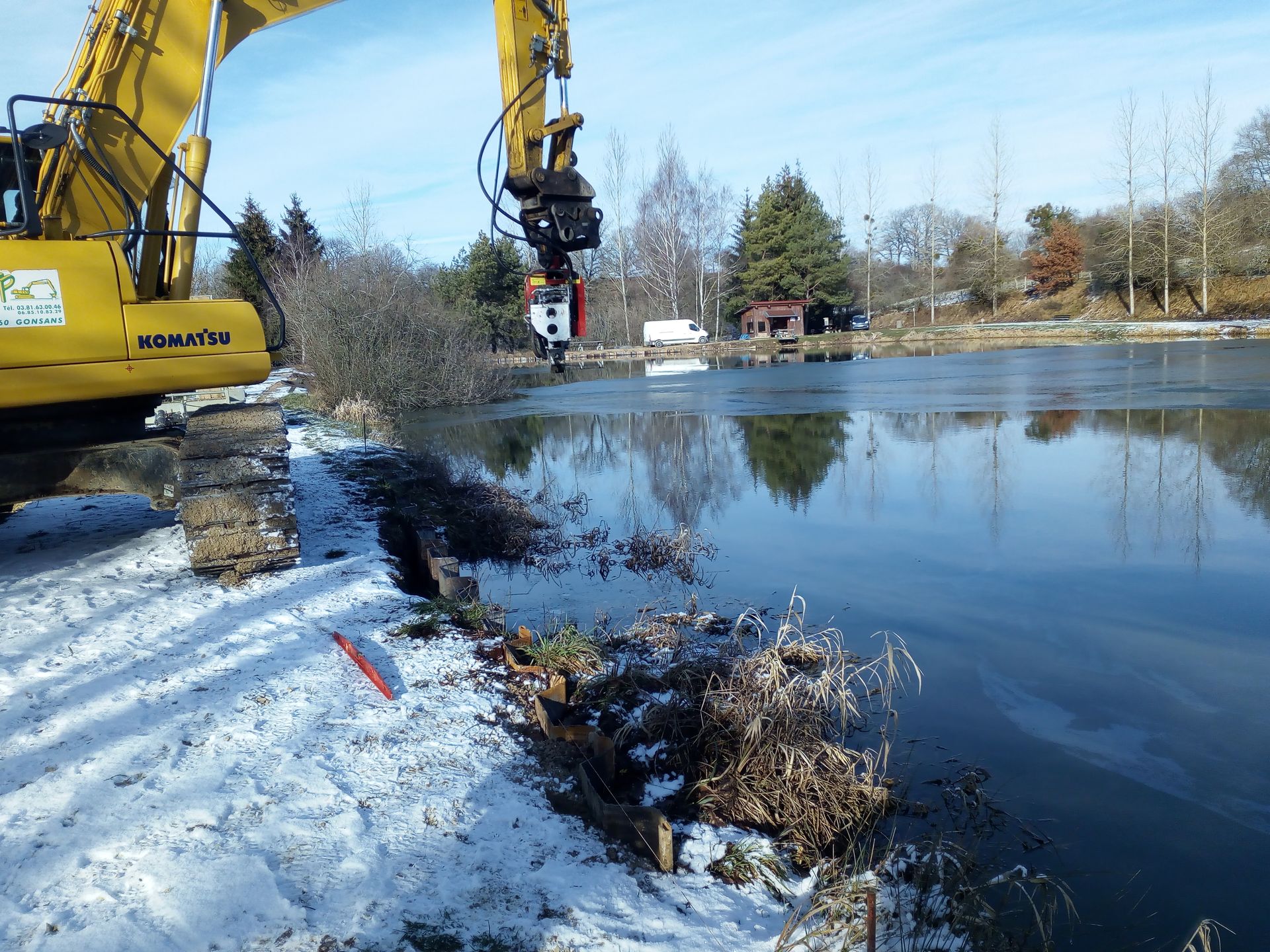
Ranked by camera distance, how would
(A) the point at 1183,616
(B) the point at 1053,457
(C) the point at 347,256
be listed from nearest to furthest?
(A) the point at 1183,616 → (B) the point at 1053,457 → (C) the point at 347,256

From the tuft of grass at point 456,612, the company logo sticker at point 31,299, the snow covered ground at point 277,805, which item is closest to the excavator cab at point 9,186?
the company logo sticker at point 31,299

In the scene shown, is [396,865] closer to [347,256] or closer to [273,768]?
[273,768]

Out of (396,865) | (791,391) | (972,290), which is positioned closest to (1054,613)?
(396,865)

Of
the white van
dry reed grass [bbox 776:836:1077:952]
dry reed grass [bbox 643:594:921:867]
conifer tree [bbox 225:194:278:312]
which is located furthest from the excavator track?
the white van

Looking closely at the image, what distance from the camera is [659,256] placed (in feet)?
205

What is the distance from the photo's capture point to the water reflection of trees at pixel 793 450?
1179 centimetres

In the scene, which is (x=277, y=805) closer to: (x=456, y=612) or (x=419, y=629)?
(x=419, y=629)

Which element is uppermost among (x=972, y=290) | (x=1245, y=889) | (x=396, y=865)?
(x=972, y=290)

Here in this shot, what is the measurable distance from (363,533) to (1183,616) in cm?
697

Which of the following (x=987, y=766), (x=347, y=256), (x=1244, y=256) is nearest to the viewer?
(x=987, y=766)

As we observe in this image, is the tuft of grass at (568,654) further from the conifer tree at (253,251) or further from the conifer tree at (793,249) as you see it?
the conifer tree at (793,249)

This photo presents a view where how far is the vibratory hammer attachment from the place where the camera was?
25.4 feet

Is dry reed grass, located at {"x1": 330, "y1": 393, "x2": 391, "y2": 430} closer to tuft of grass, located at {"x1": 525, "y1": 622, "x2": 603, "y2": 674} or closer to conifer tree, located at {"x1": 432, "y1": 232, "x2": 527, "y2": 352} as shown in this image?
tuft of grass, located at {"x1": 525, "y1": 622, "x2": 603, "y2": 674}

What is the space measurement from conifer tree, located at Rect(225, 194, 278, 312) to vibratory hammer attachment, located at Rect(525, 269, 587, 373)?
1253 inches
